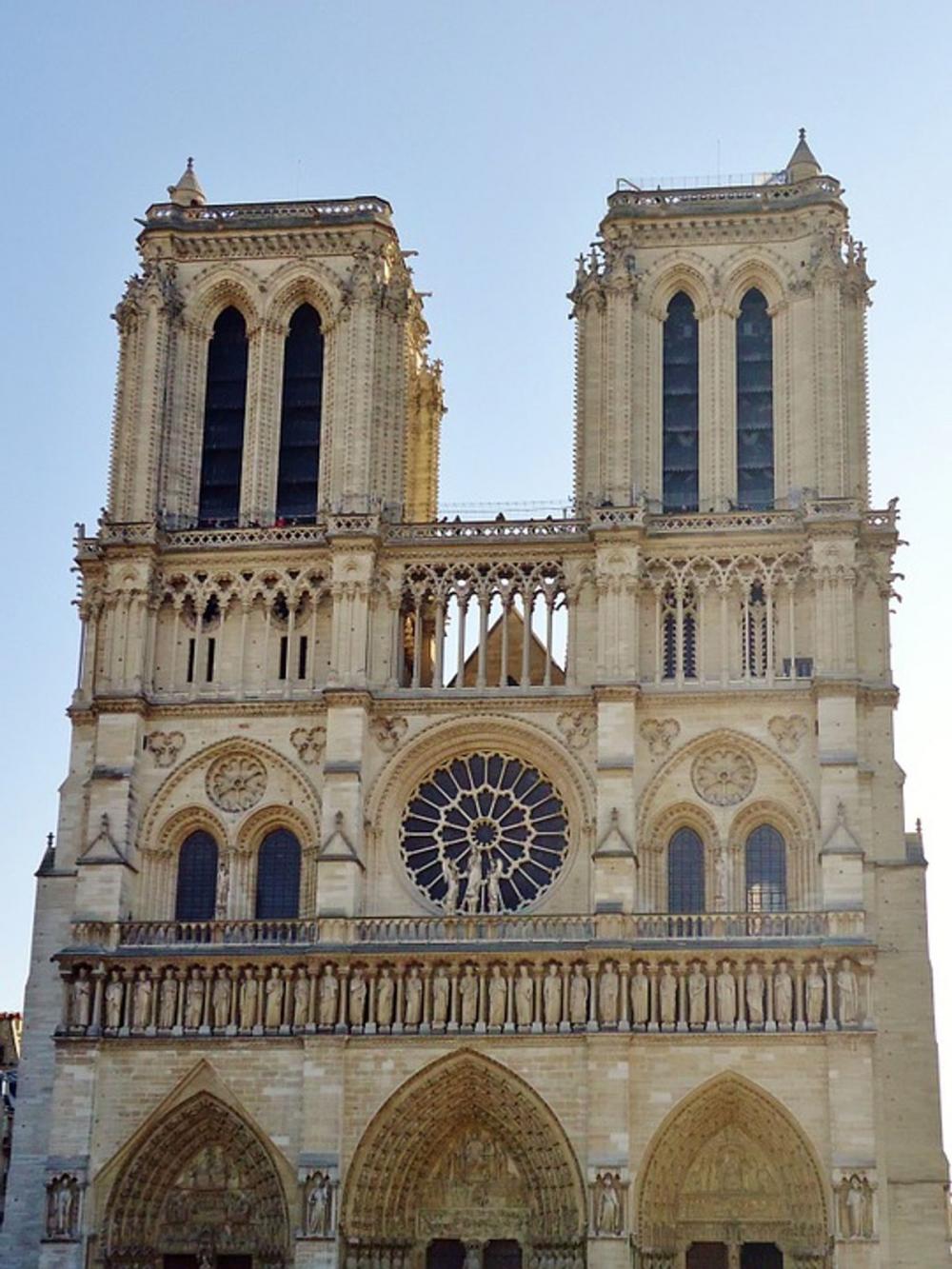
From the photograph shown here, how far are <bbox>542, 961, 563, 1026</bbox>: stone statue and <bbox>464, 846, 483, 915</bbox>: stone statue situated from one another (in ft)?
6.27

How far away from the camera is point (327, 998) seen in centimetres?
4031

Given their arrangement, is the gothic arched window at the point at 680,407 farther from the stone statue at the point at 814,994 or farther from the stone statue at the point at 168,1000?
the stone statue at the point at 168,1000

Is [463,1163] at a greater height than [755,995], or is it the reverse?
[755,995]

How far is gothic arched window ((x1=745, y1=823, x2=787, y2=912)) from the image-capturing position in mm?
41219

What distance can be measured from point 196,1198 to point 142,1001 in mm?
3559

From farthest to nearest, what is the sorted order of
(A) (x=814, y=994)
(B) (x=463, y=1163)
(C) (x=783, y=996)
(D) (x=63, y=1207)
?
1. (B) (x=463, y=1163)
2. (D) (x=63, y=1207)
3. (C) (x=783, y=996)
4. (A) (x=814, y=994)

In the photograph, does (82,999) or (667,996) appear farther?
(82,999)

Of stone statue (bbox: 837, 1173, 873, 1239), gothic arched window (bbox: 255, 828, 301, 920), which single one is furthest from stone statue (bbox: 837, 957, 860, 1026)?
gothic arched window (bbox: 255, 828, 301, 920)

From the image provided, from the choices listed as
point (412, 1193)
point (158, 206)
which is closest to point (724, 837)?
point (412, 1193)

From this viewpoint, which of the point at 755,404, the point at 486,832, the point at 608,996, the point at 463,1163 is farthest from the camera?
the point at 755,404

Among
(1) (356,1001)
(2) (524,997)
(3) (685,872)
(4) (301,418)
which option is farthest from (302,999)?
(4) (301,418)

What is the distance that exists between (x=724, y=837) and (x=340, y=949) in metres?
7.07

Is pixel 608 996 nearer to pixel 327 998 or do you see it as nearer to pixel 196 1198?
pixel 327 998

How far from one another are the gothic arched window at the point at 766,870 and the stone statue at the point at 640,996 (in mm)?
2512
